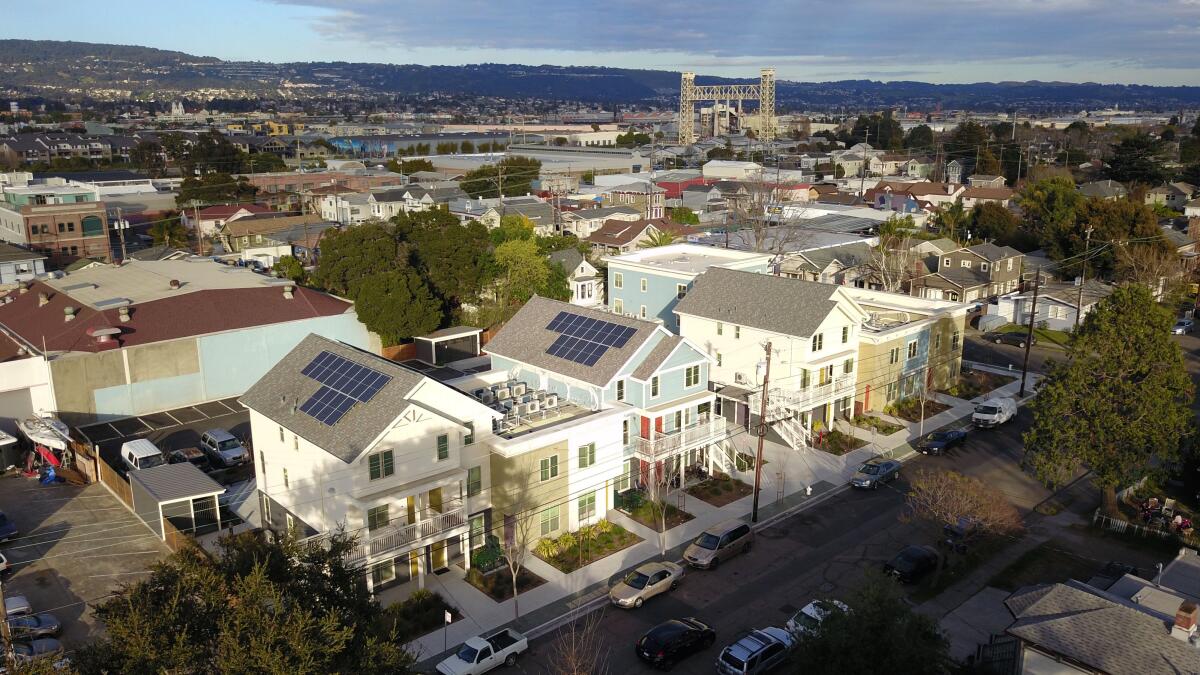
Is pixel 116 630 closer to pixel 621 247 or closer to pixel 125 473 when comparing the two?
pixel 125 473

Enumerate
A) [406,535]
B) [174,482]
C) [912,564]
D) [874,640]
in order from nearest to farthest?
[874,640]
[406,535]
[912,564]
[174,482]

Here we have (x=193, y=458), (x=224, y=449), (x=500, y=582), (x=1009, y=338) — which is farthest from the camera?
(x=1009, y=338)

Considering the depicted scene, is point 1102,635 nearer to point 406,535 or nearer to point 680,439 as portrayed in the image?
point 680,439

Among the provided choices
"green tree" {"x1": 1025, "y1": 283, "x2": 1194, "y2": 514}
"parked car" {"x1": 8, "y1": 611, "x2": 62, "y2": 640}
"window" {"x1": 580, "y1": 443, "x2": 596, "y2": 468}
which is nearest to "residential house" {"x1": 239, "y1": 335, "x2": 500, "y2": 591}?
"window" {"x1": 580, "y1": 443, "x2": 596, "y2": 468}

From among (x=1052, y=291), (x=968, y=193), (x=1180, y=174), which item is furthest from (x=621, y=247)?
(x=1180, y=174)

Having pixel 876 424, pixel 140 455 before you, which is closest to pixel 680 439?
pixel 876 424

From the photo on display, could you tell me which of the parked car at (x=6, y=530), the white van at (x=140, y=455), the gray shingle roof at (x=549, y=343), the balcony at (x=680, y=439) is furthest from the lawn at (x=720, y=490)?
the parked car at (x=6, y=530)

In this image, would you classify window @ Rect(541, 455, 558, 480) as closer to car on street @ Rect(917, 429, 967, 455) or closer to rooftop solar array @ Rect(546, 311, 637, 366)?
rooftop solar array @ Rect(546, 311, 637, 366)
